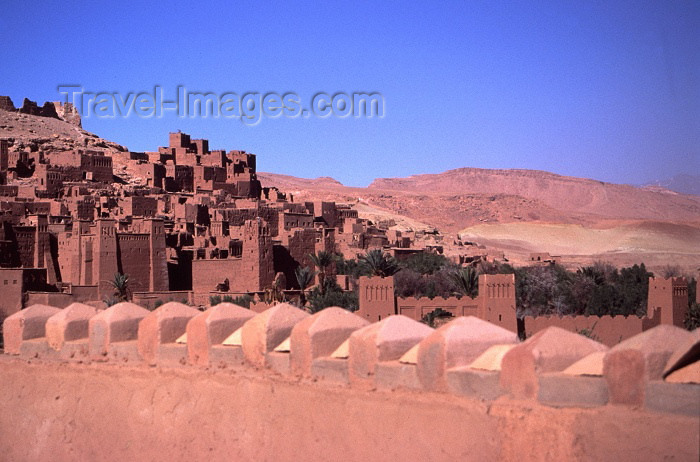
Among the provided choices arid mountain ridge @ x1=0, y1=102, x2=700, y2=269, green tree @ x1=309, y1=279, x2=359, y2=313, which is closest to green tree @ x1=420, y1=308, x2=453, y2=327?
green tree @ x1=309, y1=279, x2=359, y2=313

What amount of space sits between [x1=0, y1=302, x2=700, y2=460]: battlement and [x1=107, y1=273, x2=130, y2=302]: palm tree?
58.6 feet

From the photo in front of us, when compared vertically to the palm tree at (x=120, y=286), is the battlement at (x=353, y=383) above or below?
below

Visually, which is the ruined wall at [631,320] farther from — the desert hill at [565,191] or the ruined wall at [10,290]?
the desert hill at [565,191]

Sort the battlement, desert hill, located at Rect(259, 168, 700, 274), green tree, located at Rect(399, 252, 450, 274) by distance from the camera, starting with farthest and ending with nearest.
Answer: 1. desert hill, located at Rect(259, 168, 700, 274)
2. green tree, located at Rect(399, 252, 450, 274)
3. the battlement

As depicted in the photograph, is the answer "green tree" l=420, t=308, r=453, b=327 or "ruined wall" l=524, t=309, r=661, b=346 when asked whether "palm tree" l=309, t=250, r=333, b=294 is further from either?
"ruined wall" l=524, t=309, r=661, b=346

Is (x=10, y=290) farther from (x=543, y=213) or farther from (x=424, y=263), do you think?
(x=543, y=213)

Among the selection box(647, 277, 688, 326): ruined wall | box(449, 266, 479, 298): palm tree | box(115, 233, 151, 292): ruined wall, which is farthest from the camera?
box(115, 233, 151, 292): ruined wall

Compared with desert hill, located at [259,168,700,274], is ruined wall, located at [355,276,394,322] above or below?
below

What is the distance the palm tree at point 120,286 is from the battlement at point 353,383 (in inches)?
703

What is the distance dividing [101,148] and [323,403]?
165 ft

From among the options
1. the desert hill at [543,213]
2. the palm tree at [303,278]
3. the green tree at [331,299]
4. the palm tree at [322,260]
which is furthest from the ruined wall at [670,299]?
the desert hill at [543,213]

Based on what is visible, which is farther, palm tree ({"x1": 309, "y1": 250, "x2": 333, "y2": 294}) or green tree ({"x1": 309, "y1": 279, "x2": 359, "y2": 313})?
palm tree ({"x1": 309, "y1": 250, "x2": 333, "y2": 294})

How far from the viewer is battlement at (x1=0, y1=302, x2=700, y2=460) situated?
779cm

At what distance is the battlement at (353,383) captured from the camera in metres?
7.79
